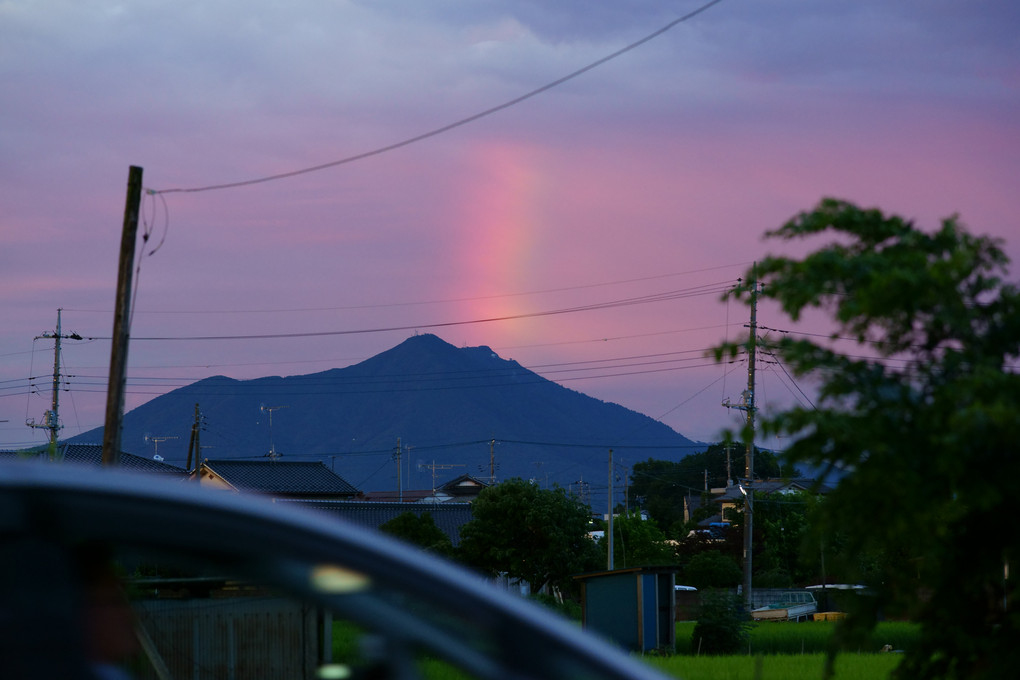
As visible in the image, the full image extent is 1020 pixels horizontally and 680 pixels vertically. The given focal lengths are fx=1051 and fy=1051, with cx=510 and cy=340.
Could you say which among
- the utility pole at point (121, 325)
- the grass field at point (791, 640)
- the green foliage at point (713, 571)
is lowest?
the green foliage at point (713, 571)

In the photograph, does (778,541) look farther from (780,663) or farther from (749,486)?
(780,663)

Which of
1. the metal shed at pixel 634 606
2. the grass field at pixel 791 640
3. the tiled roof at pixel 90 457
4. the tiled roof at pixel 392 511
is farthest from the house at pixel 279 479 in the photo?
the metal shed at pixel 634 606

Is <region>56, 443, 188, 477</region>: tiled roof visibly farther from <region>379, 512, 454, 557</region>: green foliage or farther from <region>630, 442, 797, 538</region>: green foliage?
<region>630, 442, 797, 538</region>: green foliage

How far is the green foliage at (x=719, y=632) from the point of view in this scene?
98.3 ft

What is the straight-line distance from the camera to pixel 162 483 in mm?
→ 2191

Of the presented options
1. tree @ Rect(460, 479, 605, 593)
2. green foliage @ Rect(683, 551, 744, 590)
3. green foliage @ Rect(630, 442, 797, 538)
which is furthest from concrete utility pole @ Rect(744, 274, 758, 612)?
green foliage @ Rect(630, 442, 797, 538)

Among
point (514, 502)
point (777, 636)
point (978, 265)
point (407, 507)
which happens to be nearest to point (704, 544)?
point (407, 507)

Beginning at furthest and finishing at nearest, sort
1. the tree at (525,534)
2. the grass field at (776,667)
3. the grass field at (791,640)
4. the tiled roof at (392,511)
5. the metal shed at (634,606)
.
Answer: the tiled roof at (392,511), the tree at (525,534), the grass field at (791,640), the metal shed at (634,606), the grass field at (776,667)

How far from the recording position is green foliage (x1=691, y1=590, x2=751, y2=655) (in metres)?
30.0

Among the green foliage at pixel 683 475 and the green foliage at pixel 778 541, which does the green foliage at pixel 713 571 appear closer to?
the green foliage at pixel 778 541

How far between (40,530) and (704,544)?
226 ft

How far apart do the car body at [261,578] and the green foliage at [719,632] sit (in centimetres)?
2894

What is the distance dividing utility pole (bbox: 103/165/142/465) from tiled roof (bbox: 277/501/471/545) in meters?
44.6

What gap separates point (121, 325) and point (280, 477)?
52328 mm
